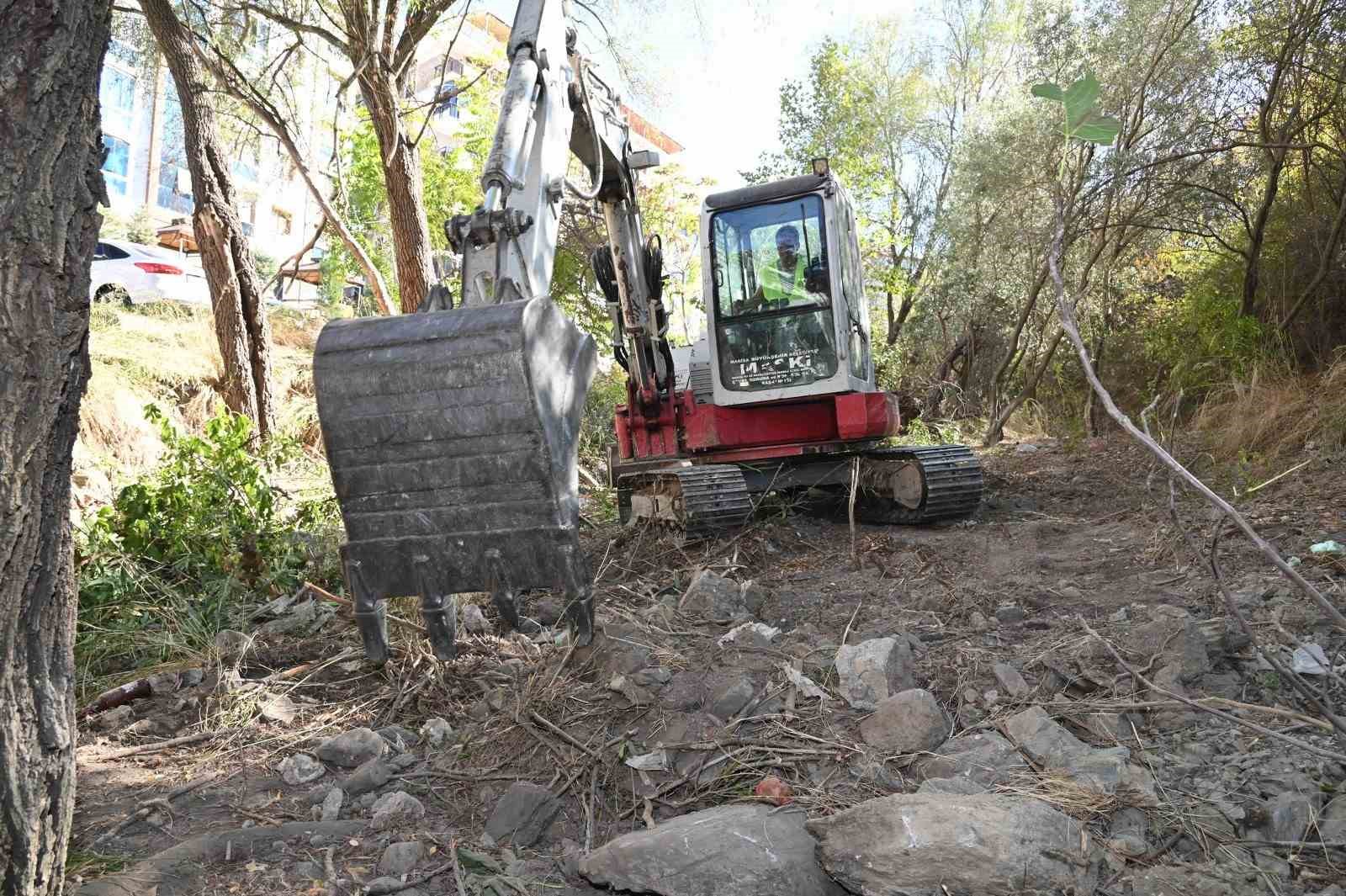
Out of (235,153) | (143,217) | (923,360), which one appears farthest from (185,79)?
(143,217)

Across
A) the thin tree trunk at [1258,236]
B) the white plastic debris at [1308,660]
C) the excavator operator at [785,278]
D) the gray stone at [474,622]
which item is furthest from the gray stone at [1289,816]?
the thin tree trunk at [1258,236]

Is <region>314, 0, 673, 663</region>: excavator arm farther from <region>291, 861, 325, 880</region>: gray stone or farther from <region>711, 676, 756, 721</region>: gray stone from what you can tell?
<region>711, 676, 756, 721</region>: gray stone

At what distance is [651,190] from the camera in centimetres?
2362

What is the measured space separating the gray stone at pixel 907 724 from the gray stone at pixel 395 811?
1.49m

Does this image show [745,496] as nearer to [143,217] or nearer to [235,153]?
[235,153]

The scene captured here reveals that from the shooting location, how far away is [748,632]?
165 inches

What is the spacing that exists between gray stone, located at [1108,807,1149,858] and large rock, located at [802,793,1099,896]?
4.7 inches

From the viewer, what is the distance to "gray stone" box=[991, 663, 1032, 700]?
3469 millimetres

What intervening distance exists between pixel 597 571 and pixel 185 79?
5943 mm

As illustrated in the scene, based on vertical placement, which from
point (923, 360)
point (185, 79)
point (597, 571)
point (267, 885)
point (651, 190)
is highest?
point (651, 190)

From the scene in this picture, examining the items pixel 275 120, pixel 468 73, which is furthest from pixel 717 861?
pixel 468 73

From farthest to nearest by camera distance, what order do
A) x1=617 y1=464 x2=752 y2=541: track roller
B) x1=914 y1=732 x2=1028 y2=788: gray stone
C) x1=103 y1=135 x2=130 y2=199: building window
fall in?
1. x1=103 y1=135 x2=130 y2=199: building window
2. x1=617 y1=464 x2=752 y2=541: track roller
3. x1=914 y1=732 x2=1028 y2=788: gray stone

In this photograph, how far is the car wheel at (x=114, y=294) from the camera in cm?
1415

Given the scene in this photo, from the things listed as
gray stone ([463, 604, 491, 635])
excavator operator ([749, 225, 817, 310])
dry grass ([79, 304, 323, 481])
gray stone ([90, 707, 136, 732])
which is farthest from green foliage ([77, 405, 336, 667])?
excavator operator ([749, 225, 817, 310])
